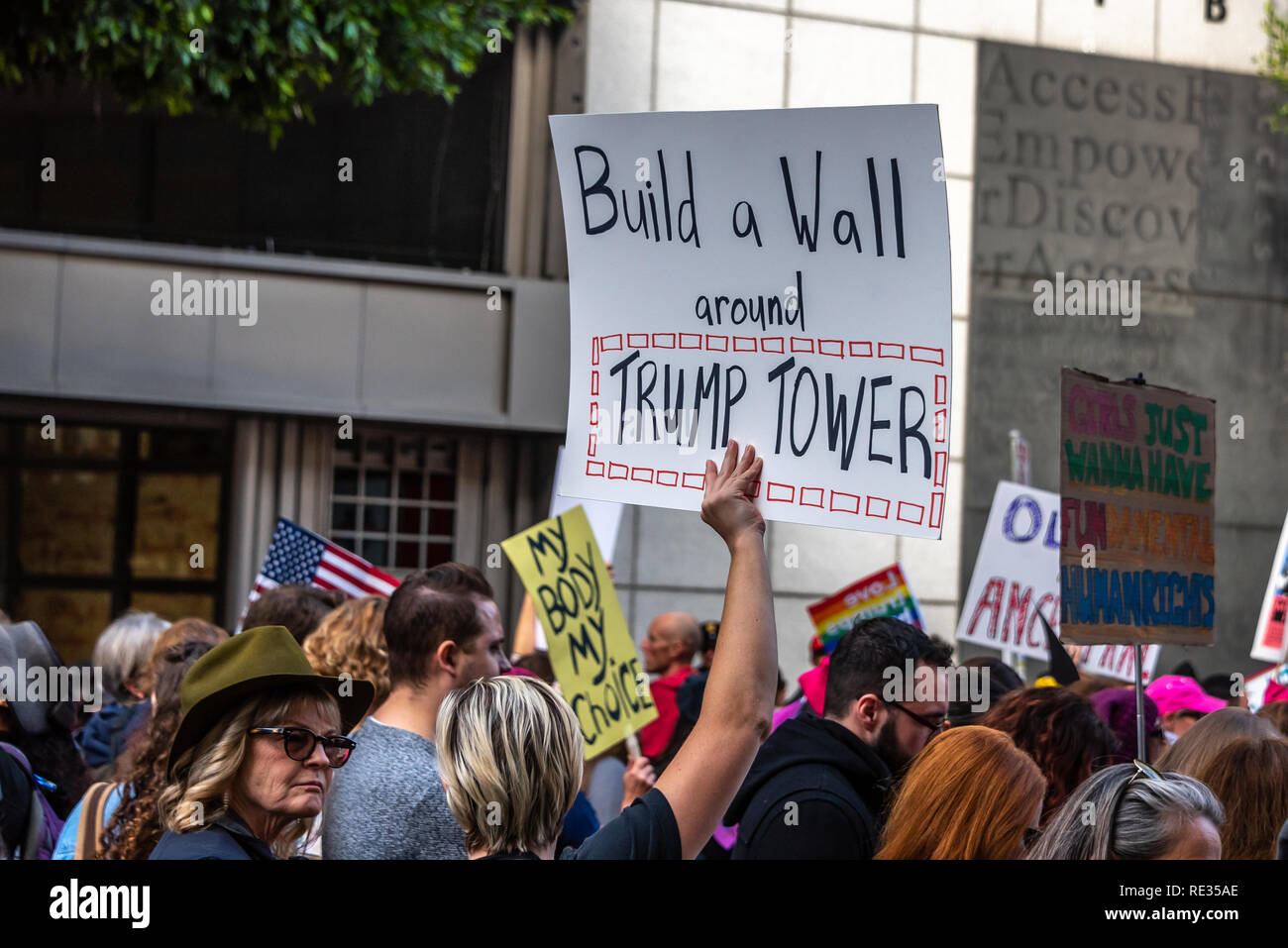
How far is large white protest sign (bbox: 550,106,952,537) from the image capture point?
2.85 meters

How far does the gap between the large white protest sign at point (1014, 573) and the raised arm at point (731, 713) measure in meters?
5.87

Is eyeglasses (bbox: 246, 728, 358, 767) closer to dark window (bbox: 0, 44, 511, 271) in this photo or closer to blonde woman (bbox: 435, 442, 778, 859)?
blonde woman (bbox: 435, 442, 778, 859)

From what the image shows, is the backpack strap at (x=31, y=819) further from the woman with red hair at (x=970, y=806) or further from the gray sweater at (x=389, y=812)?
the woman with red hair at (x=970, y=806)

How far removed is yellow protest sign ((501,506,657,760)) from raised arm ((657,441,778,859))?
262cm

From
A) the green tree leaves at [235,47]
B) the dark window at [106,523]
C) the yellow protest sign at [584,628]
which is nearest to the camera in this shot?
the yellow protest sign at [584,628]

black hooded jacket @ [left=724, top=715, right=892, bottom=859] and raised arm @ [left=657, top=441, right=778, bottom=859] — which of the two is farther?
black hooded jacket @ [left=724, top=715, right=892, bottom=859]

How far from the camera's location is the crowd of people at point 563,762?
8.31ft

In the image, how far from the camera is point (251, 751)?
2.65 meters
